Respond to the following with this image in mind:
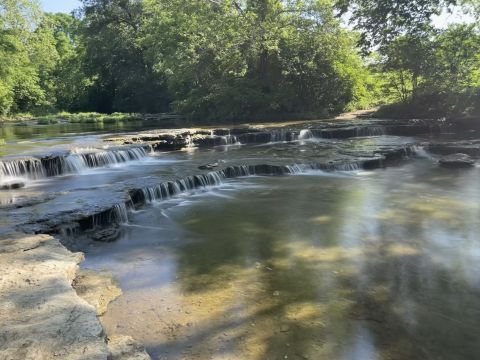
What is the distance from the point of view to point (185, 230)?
8805 mm

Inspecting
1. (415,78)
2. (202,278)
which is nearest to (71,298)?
(202,278)

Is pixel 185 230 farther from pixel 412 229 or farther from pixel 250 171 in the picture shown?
pixel 250 171

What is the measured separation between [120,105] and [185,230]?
4247 cm

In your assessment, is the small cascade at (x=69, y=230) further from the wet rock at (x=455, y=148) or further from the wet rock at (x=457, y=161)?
the wet rock at (x=455, y=148)

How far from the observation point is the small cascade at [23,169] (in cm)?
1262

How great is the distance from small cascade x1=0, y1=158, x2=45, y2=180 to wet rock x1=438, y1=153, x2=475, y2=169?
13558mm

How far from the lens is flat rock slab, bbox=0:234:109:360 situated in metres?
3.68

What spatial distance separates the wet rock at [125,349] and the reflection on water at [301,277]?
35cm

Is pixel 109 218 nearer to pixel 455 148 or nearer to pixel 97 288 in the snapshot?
pixel 97 288

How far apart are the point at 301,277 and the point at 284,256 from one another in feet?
2.93

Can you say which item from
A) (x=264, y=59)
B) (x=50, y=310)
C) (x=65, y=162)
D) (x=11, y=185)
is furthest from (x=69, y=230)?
(x=264, y=59)

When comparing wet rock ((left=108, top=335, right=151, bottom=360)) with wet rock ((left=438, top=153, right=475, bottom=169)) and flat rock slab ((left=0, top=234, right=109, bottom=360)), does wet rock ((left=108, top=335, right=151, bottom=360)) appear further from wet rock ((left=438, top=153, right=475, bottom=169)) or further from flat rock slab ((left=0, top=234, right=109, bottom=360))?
wet rock ((left=438, top=153, right=475, bottom=169))

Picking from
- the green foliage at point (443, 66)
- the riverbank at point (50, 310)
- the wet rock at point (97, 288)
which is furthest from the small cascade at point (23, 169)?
the green foliage at point (443, 66)

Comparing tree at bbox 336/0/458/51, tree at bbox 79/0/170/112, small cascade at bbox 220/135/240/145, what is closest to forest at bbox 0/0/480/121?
tree at bbox 336/0/458/51
